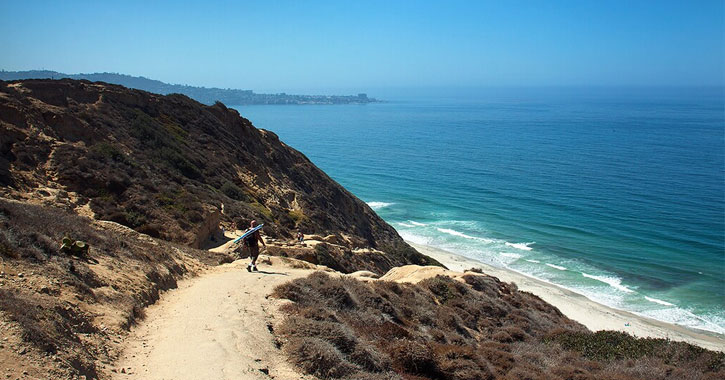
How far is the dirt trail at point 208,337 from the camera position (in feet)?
22.2

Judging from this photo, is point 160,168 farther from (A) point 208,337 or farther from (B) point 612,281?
(B) point 612,281

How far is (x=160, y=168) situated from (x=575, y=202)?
142 ft

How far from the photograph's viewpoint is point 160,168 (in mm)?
21203

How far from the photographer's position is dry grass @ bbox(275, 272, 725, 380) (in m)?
8.09

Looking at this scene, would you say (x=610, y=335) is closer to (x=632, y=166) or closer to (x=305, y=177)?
(x=305, y=177)

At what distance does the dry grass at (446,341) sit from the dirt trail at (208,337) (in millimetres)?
483

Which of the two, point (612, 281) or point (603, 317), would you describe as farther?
point (612, 281)

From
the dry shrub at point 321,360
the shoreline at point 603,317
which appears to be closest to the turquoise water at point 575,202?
the shoreline at point 603,317

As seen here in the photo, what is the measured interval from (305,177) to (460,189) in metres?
29.7

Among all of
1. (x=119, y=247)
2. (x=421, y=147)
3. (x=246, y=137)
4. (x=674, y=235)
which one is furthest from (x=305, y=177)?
(x=421, y=147)

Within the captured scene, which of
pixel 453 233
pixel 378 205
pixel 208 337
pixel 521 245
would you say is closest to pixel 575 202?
pixel 521 245

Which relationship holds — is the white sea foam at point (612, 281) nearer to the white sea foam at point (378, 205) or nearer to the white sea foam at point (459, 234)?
the white sea foam at point (459, 234)

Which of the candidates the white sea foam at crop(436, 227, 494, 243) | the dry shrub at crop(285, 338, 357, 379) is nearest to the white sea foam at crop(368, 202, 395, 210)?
the white sea foam at crop(436, 227, 494, 243)

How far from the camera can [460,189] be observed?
58719 millimetres
